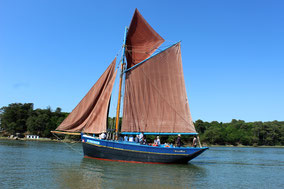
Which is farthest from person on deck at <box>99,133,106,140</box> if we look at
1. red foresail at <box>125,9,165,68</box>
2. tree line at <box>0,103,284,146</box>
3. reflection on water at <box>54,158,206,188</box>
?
tree line at <box>0,103,284,146</box>

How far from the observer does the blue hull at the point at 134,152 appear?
25656mm

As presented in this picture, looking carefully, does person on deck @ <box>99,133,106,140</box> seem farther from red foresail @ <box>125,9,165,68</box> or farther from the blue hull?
red foresail @ <box>125,9,165,68</box>

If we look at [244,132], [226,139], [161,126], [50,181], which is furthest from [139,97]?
[244,132]

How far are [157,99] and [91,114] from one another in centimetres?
753

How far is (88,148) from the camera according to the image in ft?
88.9

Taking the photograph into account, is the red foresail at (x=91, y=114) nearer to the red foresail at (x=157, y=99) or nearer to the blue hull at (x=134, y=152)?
the blue hull at (x=134, y=152)

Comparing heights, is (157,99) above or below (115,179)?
above

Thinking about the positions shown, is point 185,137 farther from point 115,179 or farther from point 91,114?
point 115,179

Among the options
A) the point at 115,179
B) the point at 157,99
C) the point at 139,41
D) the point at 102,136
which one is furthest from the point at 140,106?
the point at 115,179

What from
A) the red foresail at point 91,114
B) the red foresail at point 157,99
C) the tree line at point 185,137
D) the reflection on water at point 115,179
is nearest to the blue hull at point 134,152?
the red foresail at point 91,114

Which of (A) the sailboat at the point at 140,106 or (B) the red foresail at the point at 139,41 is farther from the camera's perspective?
(B) the red foresail at the point at 139,41

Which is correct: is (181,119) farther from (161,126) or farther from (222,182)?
(222,182)

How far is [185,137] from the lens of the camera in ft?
335

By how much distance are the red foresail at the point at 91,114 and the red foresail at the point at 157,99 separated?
2.45 metres
